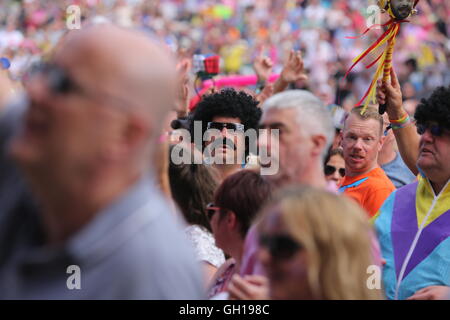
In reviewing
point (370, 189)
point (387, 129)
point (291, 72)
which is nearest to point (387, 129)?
point (387, 129)

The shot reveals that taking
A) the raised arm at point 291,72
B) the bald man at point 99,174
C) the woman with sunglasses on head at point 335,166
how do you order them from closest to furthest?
the bald man at point 99,174, the woman with sunglasses on head at point 335,166, the raised arm at point 291,72

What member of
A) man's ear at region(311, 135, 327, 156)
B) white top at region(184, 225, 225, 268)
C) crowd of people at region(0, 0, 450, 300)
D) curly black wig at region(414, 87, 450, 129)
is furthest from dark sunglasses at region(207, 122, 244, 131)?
man's ear at region(311, 135, 327, 156)

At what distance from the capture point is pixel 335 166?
5207 millimetres

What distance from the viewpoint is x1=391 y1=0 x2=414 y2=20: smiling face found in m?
4.02

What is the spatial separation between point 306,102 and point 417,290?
107 cm

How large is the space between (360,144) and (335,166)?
1.79 ft

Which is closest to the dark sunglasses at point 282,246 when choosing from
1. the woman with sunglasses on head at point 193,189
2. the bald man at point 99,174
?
the bald man at point 99,174

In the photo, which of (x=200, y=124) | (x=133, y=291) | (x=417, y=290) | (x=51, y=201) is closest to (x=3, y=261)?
(x=51, y=201)

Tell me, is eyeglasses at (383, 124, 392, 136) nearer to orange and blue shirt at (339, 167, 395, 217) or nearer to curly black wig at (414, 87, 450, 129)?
orange and blue shirt at (339, 167, 395, 217)

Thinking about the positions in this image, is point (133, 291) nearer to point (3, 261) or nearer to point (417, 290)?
point (3, 261)

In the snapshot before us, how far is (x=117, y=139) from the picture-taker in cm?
169

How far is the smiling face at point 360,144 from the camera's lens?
4.66 metres

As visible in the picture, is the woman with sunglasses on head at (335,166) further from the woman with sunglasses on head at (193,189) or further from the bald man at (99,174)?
the bald man at (99,174)

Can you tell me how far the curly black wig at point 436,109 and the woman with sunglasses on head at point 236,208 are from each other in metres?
1.17
